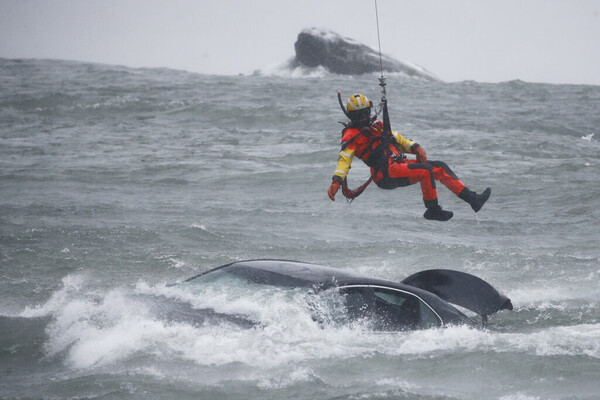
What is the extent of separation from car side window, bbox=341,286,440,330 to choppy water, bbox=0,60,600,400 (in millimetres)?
116

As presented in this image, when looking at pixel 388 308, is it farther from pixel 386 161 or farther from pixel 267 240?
pixel 267 240

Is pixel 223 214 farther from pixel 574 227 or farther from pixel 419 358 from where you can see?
pixel 419 358

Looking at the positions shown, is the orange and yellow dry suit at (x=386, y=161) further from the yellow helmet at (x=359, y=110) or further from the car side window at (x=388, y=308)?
the car side window at (x=388, y=308)

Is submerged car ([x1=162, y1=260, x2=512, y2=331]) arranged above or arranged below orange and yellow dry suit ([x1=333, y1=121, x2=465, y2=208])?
below

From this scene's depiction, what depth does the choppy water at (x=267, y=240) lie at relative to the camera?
7.30 m

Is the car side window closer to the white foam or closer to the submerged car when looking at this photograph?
the submerged car

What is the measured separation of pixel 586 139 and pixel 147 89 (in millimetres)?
21795

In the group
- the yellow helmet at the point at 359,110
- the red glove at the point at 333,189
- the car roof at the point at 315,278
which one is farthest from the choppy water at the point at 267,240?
the yellow helmet at the point at 359,110

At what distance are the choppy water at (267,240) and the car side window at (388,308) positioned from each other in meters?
0.12

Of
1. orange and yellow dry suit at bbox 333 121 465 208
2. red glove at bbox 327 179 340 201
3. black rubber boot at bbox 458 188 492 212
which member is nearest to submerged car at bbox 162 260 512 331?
red glove at bbox 327 179 340 201

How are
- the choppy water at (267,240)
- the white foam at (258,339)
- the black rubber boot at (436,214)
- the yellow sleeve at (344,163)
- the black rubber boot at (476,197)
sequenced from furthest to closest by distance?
the black rubber boot at (436,214) → the black rubber boot at (476,197) → the yellow sleeve at (344,163) → the white foam at (258,339) → the choppy water at (267,240)

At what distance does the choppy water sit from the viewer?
730cm

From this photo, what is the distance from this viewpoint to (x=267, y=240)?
15.3 m

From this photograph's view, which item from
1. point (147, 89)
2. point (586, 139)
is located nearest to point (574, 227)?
point (586, 139)
